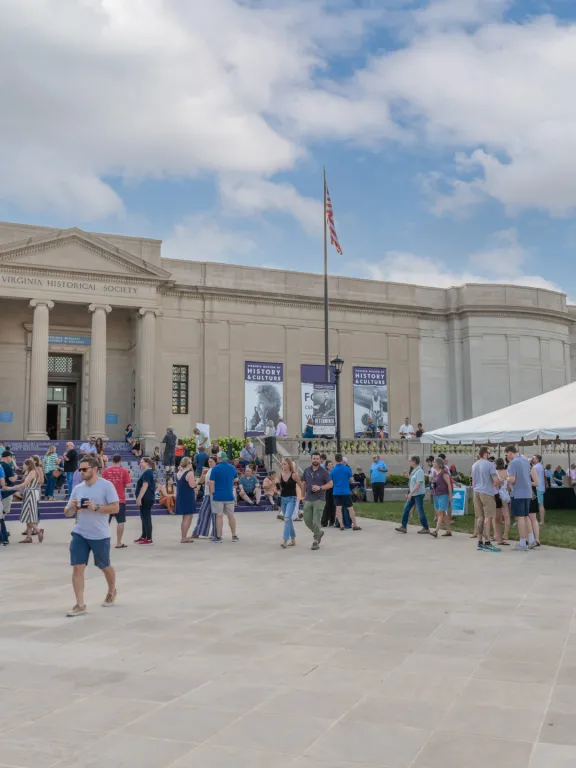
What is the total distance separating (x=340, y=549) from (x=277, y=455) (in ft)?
53.7

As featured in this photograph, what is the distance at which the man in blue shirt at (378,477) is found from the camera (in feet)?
83.9

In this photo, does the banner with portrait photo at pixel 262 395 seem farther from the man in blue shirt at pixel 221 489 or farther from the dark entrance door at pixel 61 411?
the man in blue shirt at pixel 221 489

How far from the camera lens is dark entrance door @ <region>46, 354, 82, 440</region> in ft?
122

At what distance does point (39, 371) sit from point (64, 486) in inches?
424

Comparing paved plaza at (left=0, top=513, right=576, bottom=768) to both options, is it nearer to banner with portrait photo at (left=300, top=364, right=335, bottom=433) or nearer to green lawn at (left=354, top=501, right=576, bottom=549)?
green lawn at (left=354, top=501, right=576, bottom=549)

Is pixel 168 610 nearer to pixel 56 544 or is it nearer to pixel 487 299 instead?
pixel 56 544

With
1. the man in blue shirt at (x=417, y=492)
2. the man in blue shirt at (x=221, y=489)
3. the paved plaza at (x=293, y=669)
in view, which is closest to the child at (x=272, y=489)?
the man in blue shirt at (x=417, y=492)

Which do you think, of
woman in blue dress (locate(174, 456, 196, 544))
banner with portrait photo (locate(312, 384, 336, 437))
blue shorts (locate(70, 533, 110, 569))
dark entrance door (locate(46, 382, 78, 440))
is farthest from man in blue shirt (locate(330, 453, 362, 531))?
dark entrance door (locate(46, 382, 78, 440))

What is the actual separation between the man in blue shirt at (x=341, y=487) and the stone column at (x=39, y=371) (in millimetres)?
19062

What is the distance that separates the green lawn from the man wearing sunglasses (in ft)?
30.3

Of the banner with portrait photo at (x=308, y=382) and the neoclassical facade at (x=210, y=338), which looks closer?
the neoclassical facade at (x=210, y=338)

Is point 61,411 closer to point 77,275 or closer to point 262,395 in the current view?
point 77,275

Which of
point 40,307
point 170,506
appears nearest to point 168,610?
point 170,506

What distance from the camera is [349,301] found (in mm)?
40938
